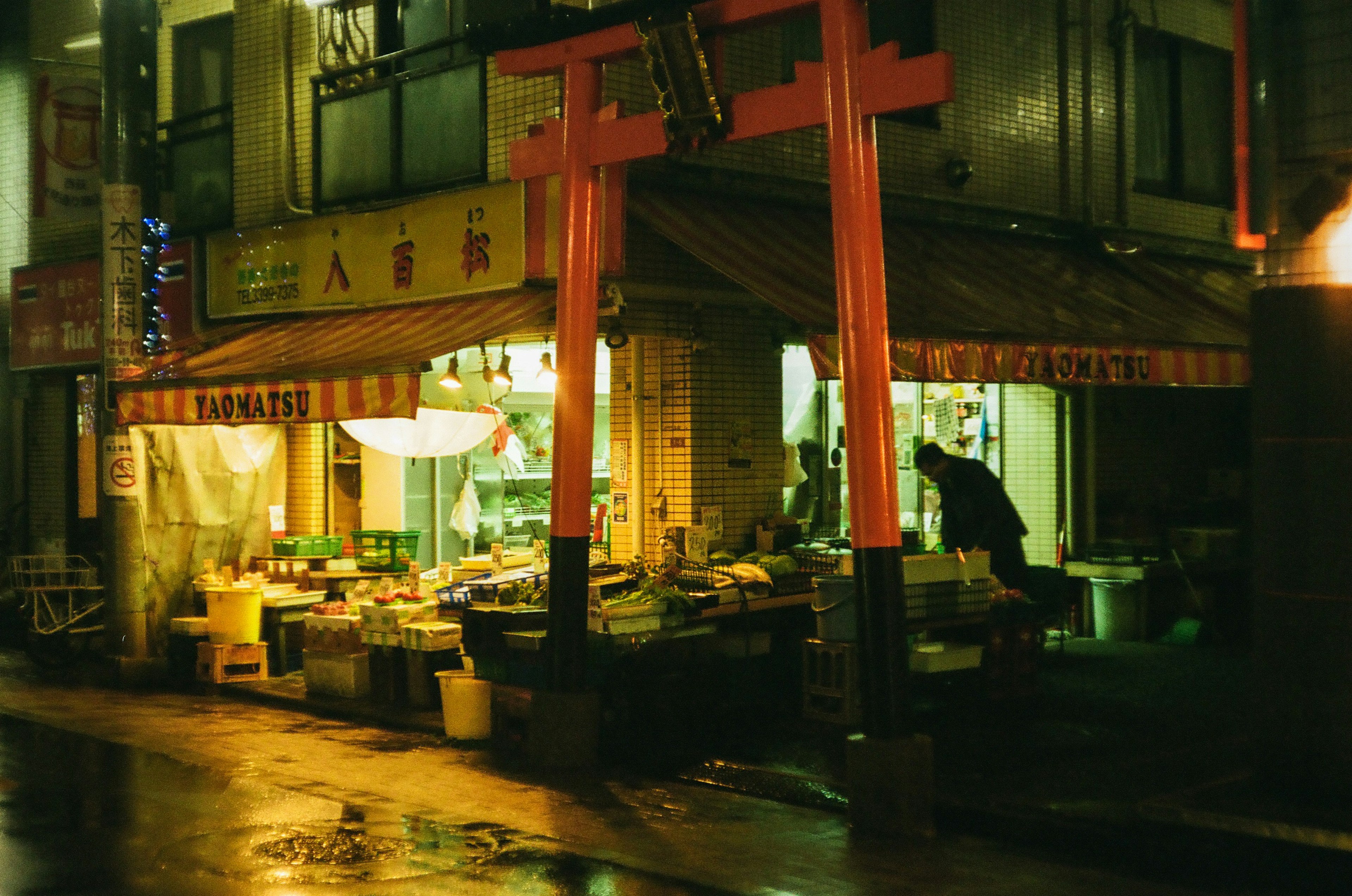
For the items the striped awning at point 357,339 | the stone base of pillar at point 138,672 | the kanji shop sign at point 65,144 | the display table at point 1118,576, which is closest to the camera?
the striped awning at point 357,339

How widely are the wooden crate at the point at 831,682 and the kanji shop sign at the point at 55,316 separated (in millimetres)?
10011

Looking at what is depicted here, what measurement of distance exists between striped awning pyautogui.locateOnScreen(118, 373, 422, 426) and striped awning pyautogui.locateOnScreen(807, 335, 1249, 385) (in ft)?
11.0

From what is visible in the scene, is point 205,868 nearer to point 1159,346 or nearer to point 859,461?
point 859,461

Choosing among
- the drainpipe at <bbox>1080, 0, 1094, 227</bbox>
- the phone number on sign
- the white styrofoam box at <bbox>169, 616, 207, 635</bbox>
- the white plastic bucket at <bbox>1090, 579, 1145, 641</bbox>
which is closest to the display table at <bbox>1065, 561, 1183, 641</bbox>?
the white plastic bucket at <bbox>1090, 579, 1145, 641</bbox>

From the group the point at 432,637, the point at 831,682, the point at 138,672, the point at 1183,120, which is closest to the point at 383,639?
the point at 432,637

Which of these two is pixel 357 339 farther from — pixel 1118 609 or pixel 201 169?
pixel 1118 609

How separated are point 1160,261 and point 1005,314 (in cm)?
457

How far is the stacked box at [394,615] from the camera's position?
37.8ft

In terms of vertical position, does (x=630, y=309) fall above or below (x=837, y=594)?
above

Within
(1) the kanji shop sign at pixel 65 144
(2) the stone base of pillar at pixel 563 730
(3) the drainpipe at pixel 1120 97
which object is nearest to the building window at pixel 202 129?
(1) the kanji shop sign at pixel 65 144

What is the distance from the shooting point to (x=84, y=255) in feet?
52.6

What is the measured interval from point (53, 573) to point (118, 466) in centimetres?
251

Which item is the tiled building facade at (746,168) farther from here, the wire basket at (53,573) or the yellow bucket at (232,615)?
the wire basket at (53,573)

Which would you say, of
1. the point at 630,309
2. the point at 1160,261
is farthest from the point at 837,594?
the point at 1160,261
